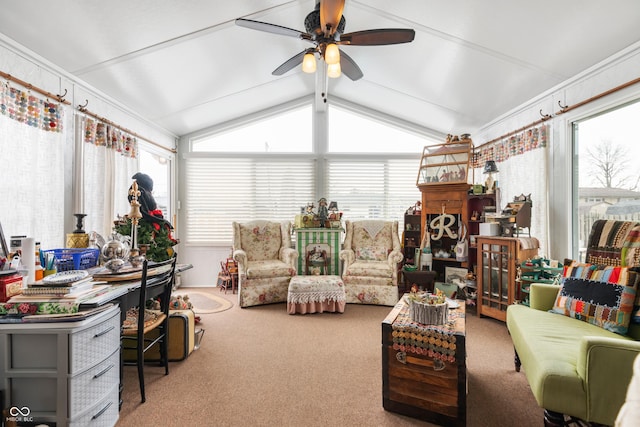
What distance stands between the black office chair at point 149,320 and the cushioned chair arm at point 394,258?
2.79 metres

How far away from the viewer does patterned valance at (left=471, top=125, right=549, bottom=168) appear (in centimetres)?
329

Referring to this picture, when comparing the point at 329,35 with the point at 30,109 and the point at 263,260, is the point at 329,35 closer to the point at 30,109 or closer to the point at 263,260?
the point at 30,109

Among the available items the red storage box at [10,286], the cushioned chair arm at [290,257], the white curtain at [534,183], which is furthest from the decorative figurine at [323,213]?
the red storage box at [10,286]

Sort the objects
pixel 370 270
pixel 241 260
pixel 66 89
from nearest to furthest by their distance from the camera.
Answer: pixel 66 89
pixel 241 260
pixel 370 270

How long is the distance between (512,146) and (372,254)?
2.30 m

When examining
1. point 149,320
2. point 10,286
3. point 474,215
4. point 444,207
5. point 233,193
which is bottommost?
point 149,320

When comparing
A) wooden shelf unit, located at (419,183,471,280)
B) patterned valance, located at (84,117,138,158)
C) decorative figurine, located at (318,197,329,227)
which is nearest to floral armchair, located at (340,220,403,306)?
decorative figurine, located at (318,197,329,227)

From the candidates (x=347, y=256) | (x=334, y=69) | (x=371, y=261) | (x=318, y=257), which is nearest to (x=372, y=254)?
(x=371, y=261)

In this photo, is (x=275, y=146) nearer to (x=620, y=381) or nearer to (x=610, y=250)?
(x=610, y=250)

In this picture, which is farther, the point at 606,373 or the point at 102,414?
the point at 102,414

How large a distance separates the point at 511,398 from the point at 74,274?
9.03 ft

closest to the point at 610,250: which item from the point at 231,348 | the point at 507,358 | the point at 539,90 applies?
the point at 507,358

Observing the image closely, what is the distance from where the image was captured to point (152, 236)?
8.55 feet

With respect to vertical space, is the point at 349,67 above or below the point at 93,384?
above
